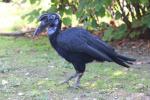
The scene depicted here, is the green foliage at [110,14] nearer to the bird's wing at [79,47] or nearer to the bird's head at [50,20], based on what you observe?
the bird's head at [50,20]

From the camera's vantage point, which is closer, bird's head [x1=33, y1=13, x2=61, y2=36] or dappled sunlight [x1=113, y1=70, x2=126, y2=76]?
bird's head [x1=33, y1=13, x2=61, y2=36]

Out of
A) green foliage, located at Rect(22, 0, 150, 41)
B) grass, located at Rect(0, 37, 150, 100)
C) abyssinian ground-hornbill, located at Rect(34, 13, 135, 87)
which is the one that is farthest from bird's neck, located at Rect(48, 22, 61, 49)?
green foliage, located at Rect(22, 0, 150, 41)

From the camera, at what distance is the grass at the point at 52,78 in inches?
274

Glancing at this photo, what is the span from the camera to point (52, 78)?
26.5 feet

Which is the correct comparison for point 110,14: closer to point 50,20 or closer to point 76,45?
point 50,20

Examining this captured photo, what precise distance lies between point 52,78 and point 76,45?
1396 mm

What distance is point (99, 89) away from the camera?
23.5 ft

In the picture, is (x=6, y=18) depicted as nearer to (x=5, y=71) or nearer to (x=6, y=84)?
(x=5, y=71)

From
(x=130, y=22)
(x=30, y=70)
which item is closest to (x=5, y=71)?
(x=30, y=70)

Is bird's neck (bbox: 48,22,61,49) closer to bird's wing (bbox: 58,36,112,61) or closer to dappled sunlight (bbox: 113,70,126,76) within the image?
bird's wing (bbox: 58,36,112,61)

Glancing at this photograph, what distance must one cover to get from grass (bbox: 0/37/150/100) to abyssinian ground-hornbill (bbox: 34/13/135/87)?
0.45 metres

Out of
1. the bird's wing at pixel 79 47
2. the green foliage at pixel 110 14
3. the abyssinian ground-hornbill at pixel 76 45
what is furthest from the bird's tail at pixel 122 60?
the green foliage at pixel 110 14

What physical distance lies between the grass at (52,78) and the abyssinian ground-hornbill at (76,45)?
45cm

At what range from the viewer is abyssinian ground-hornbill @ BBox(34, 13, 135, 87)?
269 inches
